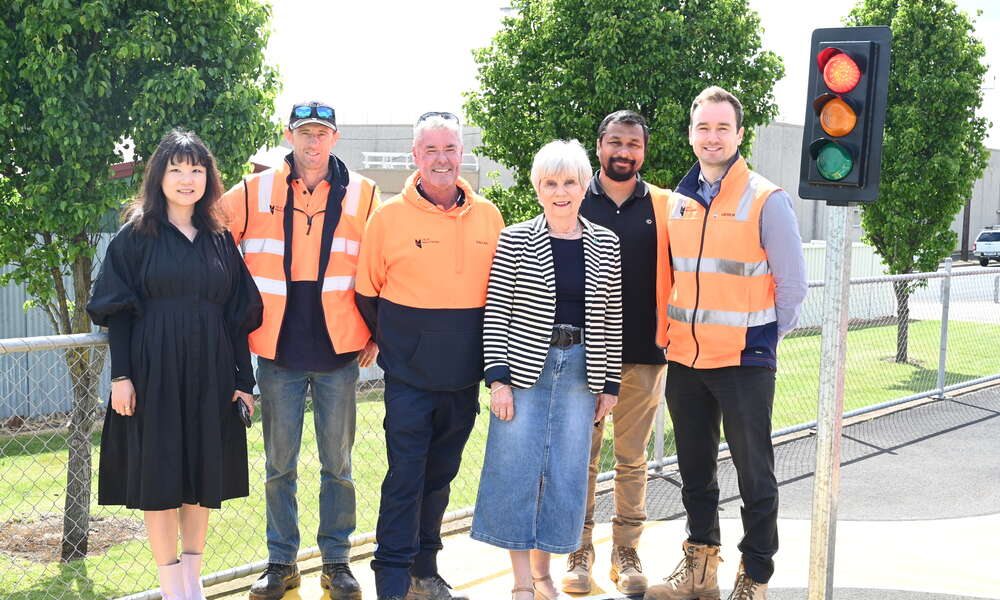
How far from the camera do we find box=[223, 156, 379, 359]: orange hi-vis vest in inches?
169

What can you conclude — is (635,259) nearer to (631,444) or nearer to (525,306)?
(525,306)

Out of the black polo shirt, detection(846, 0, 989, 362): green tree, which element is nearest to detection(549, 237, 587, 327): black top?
the black polo shirt

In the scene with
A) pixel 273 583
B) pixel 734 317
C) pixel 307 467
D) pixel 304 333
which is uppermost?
pixel 734 317

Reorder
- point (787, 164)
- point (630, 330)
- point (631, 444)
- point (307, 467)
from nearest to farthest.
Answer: point (630, 330)
point (631, 444)
point (307, 467)
point (787, 164)

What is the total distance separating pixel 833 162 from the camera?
395 centimetres

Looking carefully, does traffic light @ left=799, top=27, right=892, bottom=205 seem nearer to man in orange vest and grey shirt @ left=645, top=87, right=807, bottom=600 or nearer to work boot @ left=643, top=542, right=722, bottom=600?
man in orange vest and grey shirt @ left=645, top=87, right=807, bottom=600

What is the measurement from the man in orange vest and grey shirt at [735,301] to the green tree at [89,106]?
139 inches

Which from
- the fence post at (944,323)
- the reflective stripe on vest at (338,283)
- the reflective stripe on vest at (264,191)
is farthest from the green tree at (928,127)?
the reflective stripe on vest at (264,191)

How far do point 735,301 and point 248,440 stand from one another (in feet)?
21.5

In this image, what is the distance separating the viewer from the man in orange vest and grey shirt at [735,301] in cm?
430

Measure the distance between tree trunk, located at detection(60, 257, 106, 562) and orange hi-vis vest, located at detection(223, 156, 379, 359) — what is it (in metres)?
0.81

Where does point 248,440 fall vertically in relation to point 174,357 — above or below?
below

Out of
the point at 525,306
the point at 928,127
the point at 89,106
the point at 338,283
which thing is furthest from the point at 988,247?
the point at 338,283

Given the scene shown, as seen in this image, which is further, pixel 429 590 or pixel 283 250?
pixel 429 590
